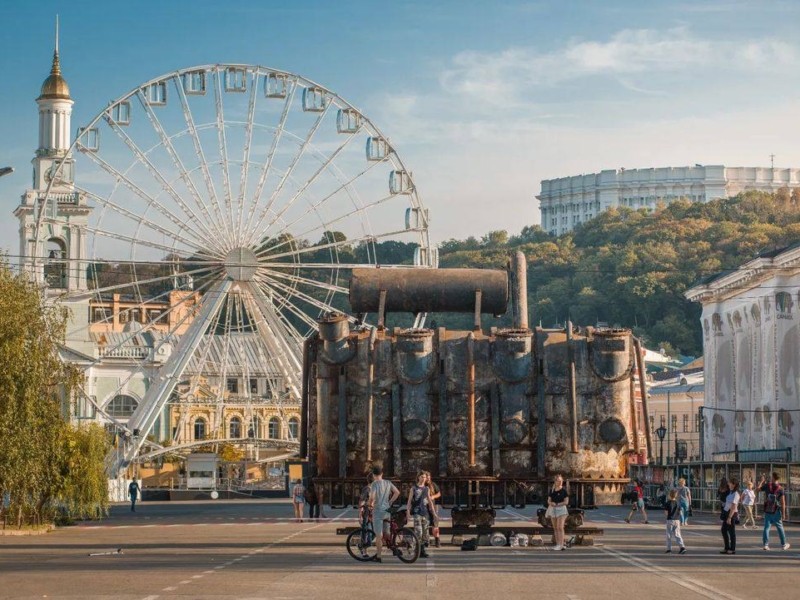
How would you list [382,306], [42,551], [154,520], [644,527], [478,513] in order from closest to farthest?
[382,306], [478,513], [42,551], [644,527], [154,520]

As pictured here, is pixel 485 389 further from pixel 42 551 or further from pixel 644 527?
pixel 644 527

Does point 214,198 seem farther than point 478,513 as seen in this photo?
Yes

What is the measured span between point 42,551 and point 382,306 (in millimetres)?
11826

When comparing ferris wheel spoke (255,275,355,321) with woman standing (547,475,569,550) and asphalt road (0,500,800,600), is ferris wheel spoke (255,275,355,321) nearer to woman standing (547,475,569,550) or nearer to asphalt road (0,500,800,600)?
asphalt road (0,500,800,600)

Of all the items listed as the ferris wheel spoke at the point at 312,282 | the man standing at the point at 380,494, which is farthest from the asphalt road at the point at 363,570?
the ferris wheel spoke at the point at 312,282

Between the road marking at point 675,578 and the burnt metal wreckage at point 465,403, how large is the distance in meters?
1.95

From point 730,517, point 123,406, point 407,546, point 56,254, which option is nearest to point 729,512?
point 730,517

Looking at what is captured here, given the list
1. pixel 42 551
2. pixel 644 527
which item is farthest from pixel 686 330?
pixel 42 551

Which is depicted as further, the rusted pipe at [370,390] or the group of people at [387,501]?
the rusted pipe at [370,390]

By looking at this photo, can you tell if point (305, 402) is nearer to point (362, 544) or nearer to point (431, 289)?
point (362, 544)

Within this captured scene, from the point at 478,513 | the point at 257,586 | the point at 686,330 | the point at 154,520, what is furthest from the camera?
the point at 686,330

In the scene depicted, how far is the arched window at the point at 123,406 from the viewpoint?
13988 centimetres

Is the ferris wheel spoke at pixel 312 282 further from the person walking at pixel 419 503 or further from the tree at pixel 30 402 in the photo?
the person walking at pixel 419 503

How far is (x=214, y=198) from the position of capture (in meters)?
75.9
